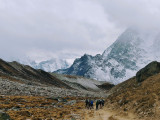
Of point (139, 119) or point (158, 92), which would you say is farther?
point (158, 92)

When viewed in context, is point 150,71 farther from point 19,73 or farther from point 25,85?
point 19,73

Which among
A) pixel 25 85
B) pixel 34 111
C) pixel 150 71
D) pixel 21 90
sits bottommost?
pixel 34 111

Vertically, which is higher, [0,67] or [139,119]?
[0,67]

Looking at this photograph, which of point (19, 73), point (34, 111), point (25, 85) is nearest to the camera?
point (34, 111)

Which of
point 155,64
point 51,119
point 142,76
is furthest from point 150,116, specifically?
point 155,64

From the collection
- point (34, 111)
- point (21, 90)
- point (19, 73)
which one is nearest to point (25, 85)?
point (21, 90)

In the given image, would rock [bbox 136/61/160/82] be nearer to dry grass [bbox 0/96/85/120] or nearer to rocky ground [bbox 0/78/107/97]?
dry grass [bbox 0/96/85/120]

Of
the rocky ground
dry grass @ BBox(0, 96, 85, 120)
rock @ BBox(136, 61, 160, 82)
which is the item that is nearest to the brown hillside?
the rocky ground

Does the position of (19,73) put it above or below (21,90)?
above

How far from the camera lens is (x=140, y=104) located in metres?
26.1

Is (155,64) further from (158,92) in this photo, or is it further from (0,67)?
(0,67)

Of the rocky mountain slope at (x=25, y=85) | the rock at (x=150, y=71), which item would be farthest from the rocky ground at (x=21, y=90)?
the rock at (x=150, y=71)

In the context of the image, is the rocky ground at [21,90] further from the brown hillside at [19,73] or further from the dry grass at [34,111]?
the brown hillside at [19,73]

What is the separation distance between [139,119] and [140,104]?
14.2ft
